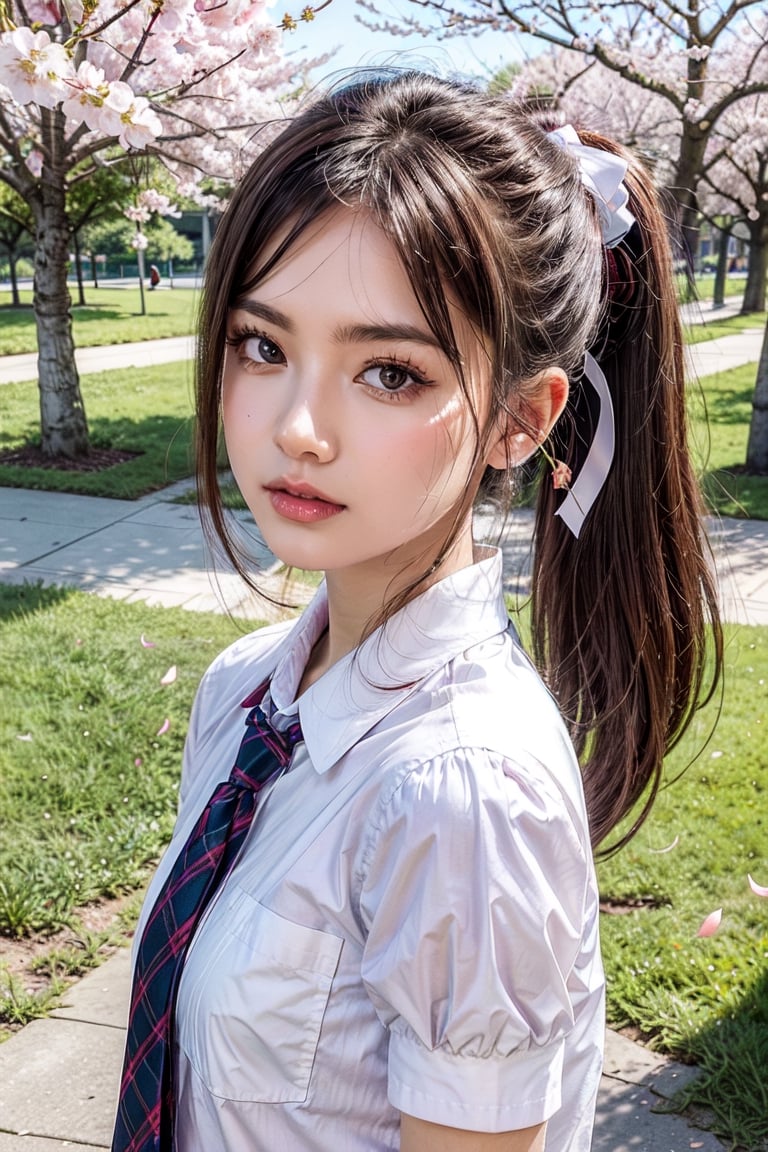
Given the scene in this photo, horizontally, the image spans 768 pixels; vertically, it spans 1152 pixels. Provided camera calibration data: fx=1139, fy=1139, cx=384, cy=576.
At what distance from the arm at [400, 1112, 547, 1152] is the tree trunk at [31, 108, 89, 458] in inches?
313

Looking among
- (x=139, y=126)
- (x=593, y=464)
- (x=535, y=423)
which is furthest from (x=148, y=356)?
(x=535, y=423)

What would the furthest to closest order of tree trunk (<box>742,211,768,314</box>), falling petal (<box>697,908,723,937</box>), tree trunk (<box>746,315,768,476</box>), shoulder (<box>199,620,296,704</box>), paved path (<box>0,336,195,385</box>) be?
tree trunk (<box>742,211,768,314</box>)
paved path (<box>0,336,195,385</box>)
tree trunk (<box>746,315,768,476</box>)
falling petal (<box>697,908,723,937</box>)
shoulder (<box>199,620,296,704</box>)

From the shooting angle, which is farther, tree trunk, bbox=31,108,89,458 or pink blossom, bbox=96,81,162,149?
tree trunk, bbox=31,108,89,458

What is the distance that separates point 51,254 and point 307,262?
8.09 meters

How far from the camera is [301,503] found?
3.85 ft

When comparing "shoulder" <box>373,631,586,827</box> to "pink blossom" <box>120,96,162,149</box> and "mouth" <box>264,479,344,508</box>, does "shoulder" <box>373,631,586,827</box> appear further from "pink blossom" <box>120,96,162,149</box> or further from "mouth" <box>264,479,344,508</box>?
"pink blossom" <box>120,96,162,149</box>

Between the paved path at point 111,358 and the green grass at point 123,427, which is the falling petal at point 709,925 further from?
the paved path at point 111,358

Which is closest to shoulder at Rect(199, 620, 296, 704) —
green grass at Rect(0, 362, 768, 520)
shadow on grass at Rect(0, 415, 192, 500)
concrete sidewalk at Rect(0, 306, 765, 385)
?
green grass at Rect(0, 362, 768, 520)

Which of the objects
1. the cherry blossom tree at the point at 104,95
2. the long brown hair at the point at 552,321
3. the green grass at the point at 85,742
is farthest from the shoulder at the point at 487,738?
the green grass at the point at 85,742

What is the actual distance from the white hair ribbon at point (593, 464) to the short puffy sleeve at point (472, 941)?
0.53 meters

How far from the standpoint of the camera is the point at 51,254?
8562mm

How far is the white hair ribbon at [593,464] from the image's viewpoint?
1.45m

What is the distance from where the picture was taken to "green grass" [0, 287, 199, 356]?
1984cm

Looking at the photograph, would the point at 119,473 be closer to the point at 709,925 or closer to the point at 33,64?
the point at 709,925
